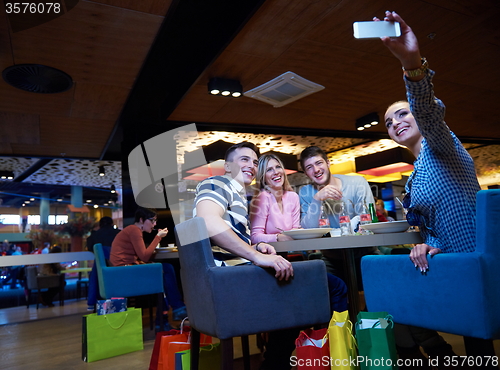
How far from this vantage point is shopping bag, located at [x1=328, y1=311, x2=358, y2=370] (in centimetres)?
145

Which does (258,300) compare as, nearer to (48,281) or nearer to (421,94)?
(421,94)

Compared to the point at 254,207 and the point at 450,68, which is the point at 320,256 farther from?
the point at 450,68

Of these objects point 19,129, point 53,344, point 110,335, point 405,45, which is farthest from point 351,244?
point 19,129

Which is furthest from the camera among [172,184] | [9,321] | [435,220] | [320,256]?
[172,184]

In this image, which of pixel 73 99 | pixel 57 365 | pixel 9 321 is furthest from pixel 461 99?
pixel 9 321

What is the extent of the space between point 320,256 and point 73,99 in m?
3.46

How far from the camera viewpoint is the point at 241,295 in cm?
147

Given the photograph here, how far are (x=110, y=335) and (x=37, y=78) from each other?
8.62ft

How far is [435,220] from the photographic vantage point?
1.48 meters

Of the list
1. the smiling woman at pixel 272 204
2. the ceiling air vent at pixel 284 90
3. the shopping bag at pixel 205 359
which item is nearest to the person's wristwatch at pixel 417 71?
the smiling woman at pixel 272 204

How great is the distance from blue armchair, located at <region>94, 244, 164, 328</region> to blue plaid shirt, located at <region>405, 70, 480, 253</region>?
2.92 metres

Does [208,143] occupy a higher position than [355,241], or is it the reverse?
[208,143]

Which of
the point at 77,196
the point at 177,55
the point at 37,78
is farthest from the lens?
the point at 77,196

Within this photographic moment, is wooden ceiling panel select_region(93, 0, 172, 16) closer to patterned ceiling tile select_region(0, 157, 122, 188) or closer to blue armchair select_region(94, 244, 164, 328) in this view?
blue armchair select_region(94, 244, 164, 328)
